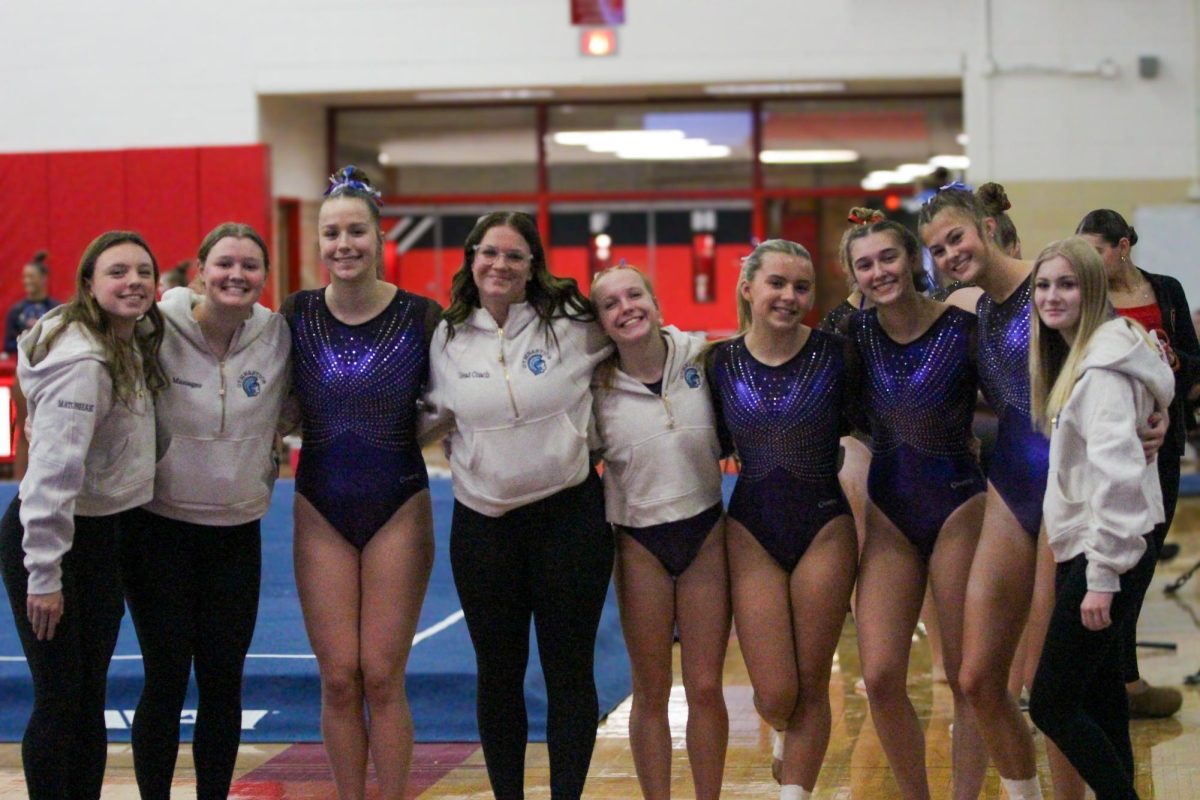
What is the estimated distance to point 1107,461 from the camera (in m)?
3.30

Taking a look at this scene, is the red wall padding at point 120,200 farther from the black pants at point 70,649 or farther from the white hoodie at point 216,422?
the black pants at point 70,649

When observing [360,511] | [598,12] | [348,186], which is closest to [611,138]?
[598,12]

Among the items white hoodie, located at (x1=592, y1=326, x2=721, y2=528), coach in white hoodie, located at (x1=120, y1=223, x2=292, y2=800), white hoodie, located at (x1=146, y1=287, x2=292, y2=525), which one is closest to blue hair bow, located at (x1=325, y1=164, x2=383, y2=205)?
coach in white hoodie, located at (x1=120, y1=223, x2=292, y2=800)

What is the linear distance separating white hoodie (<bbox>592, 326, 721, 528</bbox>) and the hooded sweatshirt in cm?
117

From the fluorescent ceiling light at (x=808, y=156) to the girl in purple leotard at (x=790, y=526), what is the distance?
33.3 feet

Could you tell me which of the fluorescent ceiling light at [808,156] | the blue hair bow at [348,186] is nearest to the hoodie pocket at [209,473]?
the blue hair bow at [348,186]

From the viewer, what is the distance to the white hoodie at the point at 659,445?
3.88 metres

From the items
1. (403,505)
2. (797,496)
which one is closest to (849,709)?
(797,496)

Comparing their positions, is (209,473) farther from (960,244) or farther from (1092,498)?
(1092,498)

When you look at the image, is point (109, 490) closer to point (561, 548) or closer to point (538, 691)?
point (561, 548)

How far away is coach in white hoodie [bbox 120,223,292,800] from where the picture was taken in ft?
12.5

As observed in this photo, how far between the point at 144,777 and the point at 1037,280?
2543mm

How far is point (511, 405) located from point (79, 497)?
1076mm

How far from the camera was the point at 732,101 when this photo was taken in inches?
541
